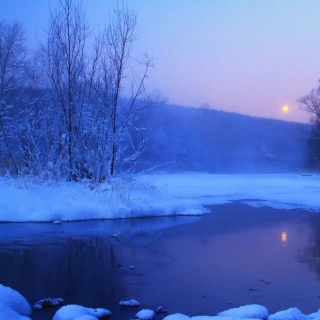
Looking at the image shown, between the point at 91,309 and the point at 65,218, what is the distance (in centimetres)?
714

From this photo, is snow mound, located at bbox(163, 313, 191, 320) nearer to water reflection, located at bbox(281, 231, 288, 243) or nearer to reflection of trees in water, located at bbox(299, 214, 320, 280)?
reflection of trees in water, located at bbox(299, 214, 320, 280)

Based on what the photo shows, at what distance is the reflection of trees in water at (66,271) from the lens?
5.61 meters

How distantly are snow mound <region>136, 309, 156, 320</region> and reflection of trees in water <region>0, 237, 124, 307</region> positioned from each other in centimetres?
58

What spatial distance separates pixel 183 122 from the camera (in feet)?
230

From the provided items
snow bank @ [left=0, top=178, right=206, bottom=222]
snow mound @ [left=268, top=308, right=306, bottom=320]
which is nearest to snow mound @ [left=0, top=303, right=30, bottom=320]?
snow mound @ [left=268, top=308, right=306, bottom=320]

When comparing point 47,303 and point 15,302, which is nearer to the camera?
point 15,302

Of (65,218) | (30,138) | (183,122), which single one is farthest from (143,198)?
(183,122)

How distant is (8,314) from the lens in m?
4.44

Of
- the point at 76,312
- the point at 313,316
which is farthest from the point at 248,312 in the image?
the point at 76,312

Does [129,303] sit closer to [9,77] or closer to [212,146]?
[9,77]

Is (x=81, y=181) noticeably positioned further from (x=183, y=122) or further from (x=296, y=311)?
(x=183, y=122)

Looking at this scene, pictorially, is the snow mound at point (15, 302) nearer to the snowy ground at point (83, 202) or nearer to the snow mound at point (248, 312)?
the snow mound at point (248, 312)

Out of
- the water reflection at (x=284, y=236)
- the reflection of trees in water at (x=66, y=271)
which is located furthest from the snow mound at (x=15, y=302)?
the water reflection at (x=284, y=236)

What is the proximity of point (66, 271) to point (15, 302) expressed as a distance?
184 centimetres
